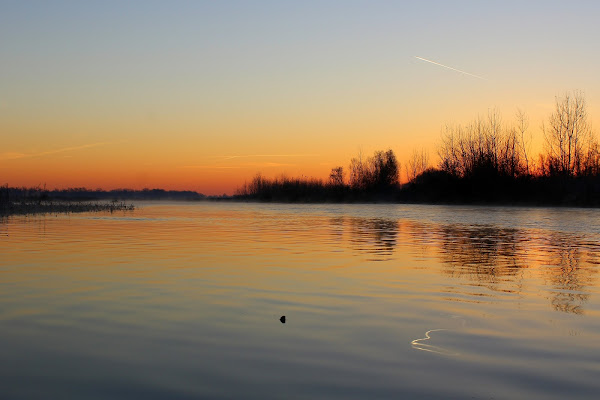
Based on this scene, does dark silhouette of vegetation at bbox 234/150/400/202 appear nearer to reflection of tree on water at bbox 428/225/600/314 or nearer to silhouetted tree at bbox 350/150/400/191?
silhouetted tree at bbox 350/150/400/191

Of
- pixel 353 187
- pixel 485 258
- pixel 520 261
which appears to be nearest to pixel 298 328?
Result: pixel 520 261

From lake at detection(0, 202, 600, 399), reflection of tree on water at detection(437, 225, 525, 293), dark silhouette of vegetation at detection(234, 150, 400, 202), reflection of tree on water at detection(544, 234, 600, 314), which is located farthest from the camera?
dark silhouette of vegetation at detection(234, 150, 400, 202)

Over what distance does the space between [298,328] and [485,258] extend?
10.5 m

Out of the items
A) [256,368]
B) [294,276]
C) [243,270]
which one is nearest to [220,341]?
[256,368]

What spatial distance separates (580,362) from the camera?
6082 millimetres

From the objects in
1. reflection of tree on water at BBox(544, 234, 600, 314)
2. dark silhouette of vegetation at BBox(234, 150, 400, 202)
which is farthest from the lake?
dark silhouette of vegetation at BBox(234, 150, 400, 202)

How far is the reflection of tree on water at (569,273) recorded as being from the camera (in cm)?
956

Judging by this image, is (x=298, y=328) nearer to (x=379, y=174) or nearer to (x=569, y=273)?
(x=569, y=273)

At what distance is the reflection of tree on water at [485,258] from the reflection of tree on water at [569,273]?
793mm

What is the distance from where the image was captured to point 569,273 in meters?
13.1

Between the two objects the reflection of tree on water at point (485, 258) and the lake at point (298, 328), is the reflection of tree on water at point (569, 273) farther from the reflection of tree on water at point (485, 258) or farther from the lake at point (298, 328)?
the reflection of tree on water at point (485, 258)

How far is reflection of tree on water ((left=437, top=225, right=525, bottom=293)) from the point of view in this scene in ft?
40.4

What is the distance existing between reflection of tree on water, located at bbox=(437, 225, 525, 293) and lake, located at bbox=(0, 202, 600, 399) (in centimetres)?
12

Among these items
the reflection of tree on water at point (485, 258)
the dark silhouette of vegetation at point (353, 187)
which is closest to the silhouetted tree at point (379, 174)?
the dark silhouette of vegetation at point (353, 187)
